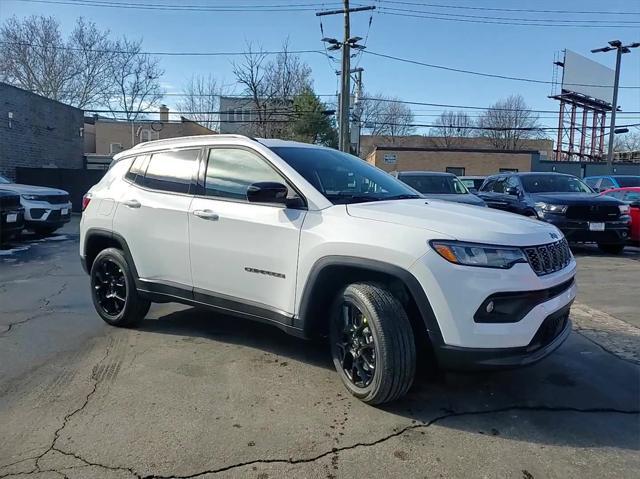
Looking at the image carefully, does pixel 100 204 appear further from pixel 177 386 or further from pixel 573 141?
pixel 573 141

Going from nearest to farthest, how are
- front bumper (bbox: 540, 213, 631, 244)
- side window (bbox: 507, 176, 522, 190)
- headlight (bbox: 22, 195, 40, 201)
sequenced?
front bumper (bbox: 540, 213, 631, 244), side window (bbox: 507, 176, 522, 190), headlight (bbox: 22, 195, 40, 201)

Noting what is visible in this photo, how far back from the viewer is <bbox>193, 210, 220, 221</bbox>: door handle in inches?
162

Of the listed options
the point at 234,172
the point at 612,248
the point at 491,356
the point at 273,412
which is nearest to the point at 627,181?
the point at 612,248

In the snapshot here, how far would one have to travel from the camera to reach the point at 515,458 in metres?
2.81

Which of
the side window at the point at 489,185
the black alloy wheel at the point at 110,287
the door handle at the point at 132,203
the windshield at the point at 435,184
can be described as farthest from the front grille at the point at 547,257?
the side window at the point at 489,185

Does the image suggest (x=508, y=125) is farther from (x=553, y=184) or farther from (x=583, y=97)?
(x=553, y=184)

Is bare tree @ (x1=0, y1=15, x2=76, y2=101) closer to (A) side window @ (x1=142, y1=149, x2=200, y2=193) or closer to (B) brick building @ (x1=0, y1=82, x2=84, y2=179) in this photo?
(B) brick building @ (x1=0, y1=82, x2=84, y2=179)

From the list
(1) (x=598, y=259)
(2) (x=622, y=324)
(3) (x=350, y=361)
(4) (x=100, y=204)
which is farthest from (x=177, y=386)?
(1) (x=598, y=259)

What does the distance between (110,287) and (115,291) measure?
0.09 meters

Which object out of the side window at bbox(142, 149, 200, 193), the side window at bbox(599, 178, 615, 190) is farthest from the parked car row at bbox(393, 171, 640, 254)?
the side window at bbox(142, 149, 200, 193)

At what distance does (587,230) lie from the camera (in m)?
9.92

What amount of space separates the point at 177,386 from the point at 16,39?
4640 centimetres

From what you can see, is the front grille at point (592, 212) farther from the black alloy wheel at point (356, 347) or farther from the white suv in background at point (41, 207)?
the white suv in background at point (41, 207)

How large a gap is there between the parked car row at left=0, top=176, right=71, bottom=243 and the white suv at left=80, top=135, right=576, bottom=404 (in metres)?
6.57
